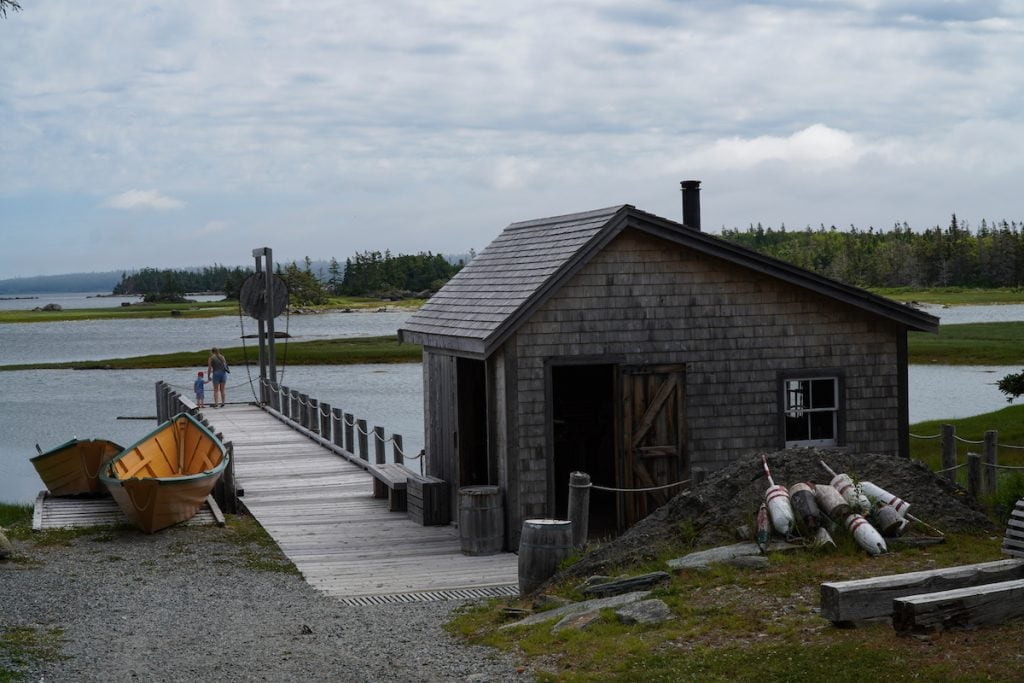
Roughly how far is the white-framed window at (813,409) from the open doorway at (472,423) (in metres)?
4.31

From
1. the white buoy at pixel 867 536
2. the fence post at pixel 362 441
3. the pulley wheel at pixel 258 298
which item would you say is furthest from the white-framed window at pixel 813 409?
the pulley wheel at pixel 258 298

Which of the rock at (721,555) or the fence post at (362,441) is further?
the fence post at (362,441)

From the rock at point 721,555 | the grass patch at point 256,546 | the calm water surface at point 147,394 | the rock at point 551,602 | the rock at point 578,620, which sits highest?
the rock at point 721,555

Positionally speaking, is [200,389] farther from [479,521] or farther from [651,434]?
[651,434]

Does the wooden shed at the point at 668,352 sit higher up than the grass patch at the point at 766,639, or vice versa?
the wooden shed at the point at 668,352

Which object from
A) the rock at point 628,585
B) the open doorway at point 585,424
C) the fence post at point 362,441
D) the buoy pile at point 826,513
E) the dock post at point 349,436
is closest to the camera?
the rock at point 628,585

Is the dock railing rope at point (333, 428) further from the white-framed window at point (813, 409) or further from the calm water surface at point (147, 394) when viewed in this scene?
the white-framed window at point (813, 409)

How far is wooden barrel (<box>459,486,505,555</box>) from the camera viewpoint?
15742 mm

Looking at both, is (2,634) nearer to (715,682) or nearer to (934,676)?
(715,682)

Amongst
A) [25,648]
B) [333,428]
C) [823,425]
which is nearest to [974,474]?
[823,425]

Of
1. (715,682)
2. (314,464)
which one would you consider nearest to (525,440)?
(715,682)

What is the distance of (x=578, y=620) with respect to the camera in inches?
396

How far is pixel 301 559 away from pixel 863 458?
23.6 feet

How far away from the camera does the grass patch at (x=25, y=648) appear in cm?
995
